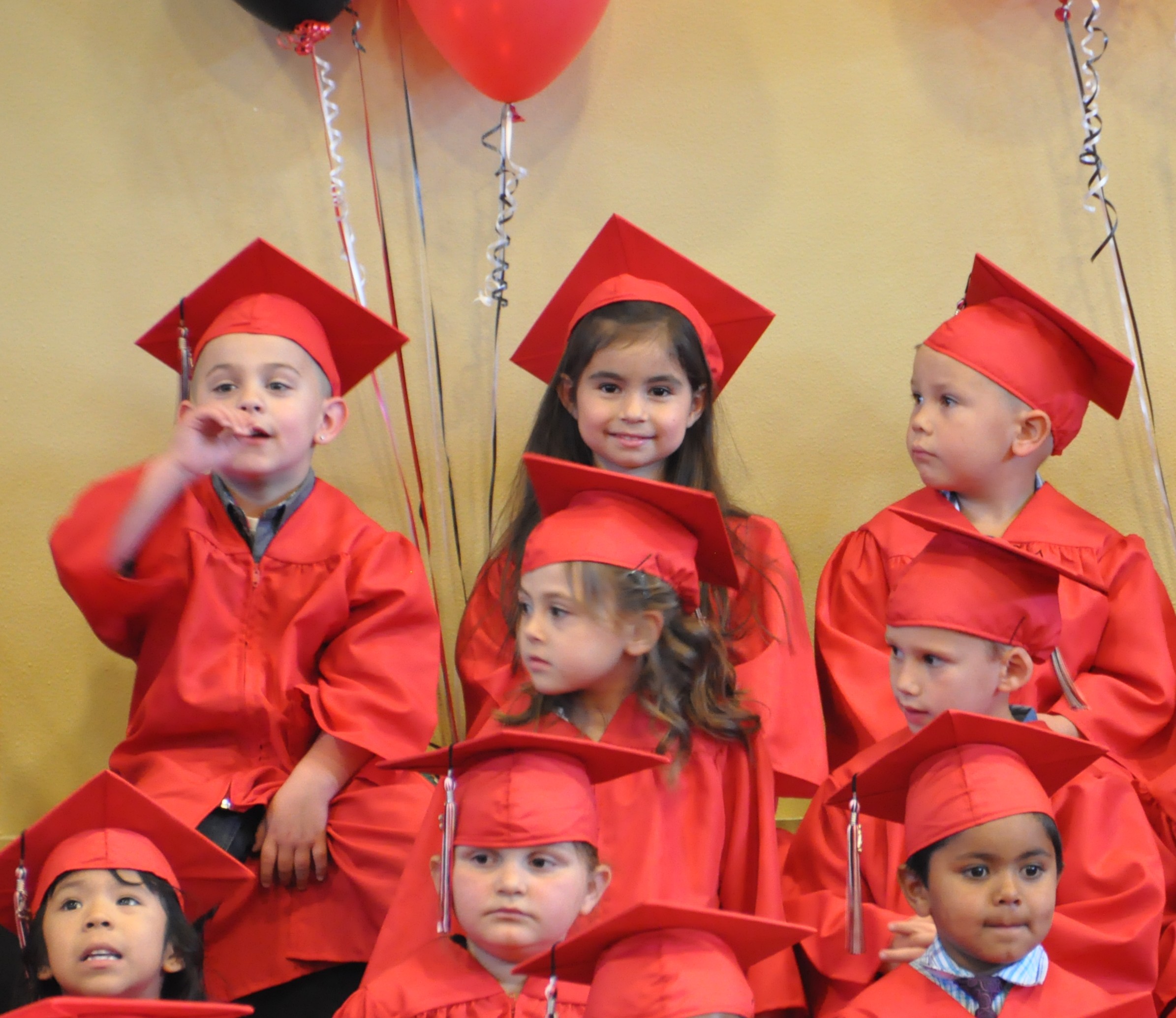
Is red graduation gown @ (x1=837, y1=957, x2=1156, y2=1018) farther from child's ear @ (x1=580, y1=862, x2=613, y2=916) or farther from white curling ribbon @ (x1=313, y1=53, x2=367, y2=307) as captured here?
white curling ribbon @ (x1=313, y1=53, x2=367, y2=307)

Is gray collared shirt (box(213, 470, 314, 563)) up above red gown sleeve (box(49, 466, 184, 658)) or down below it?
Answer: above

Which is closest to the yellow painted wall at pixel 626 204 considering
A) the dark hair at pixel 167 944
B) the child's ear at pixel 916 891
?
the dark hair at pixel 167 944

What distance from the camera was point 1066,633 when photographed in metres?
2.81

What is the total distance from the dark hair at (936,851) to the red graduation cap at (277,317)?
1.33m

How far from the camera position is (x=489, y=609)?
113 inches

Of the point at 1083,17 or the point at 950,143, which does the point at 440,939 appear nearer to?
the point at 950,143

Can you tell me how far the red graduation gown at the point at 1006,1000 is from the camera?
1.94m

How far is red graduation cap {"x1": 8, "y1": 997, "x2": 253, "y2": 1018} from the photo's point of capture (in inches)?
68.2

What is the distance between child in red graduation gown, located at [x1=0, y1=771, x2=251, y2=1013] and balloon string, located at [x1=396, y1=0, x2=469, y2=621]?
1.27 meters

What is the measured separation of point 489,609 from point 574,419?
1.32 ft

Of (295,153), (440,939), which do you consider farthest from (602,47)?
(440,939)

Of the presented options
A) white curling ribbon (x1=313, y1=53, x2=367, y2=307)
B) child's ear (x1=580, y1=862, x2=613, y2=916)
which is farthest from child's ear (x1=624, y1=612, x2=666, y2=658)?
white curling ribbon (x1=313, y1=53, x2=367, y2=307)

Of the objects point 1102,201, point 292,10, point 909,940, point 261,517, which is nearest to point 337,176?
point 292,10

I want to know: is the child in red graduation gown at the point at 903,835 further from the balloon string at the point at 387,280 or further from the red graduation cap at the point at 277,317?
the balloon string at the point at 387,280
